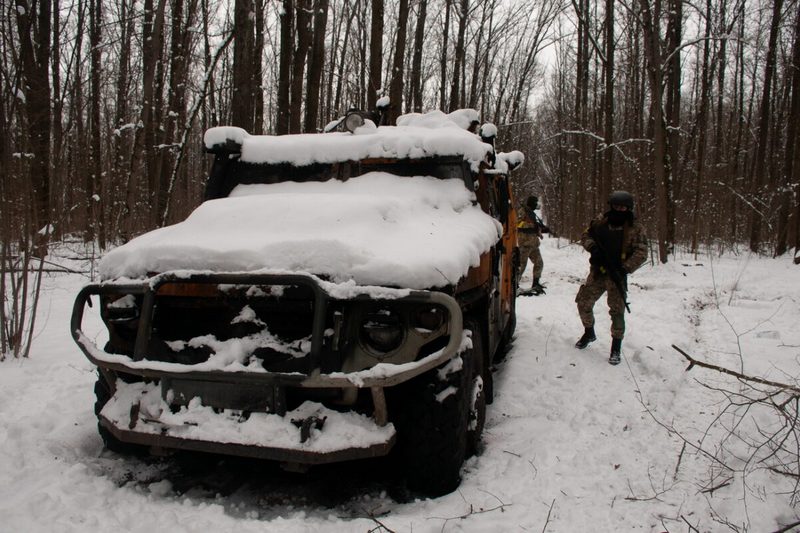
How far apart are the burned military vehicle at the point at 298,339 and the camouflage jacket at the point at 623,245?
103 inches

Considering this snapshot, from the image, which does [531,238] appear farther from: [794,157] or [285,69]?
[794,157]

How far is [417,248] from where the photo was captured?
2.70 meters

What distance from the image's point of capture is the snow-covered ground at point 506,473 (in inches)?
93.4

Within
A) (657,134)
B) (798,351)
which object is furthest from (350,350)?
(657,134)

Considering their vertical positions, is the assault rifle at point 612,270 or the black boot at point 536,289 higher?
the assault rifle at point 612,270

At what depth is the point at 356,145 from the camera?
13.7 ft

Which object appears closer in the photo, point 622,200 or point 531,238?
point 622,200

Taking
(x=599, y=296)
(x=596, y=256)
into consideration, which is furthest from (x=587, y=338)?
(x=596, y=256)

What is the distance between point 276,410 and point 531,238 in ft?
25.6

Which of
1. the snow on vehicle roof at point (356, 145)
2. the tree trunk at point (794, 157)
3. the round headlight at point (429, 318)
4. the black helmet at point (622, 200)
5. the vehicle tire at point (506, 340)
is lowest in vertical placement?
the vehicle tire at point (506, 340)

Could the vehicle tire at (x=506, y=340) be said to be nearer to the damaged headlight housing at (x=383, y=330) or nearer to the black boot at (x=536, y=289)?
the damaged headlight housing at (x=383, y=330)

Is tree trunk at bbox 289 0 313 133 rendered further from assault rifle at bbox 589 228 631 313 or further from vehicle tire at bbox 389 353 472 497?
vehicle tire at bbox 389 353 472 497

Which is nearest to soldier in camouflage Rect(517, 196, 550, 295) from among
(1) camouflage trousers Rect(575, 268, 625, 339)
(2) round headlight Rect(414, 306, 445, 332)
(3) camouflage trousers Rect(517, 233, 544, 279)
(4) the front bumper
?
(3) camouflage trousers Rect(517, 233, 544, 279)

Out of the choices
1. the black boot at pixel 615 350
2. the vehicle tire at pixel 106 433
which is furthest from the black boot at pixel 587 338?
the vehicle tire at pixel 106 433
